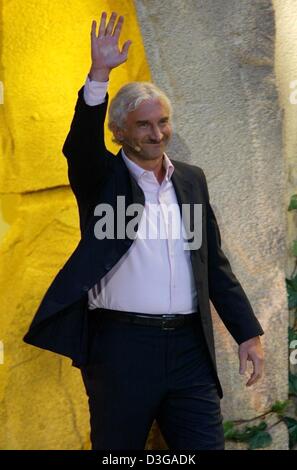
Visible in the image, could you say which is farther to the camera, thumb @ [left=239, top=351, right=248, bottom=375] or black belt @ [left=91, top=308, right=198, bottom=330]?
thumb @ [left=239, top=351, right=248, bottom=375]

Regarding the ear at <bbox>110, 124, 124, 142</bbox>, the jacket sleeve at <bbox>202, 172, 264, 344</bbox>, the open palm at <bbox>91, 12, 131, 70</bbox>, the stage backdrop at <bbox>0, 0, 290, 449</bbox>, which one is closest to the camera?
the open palm at <bbox>91, 12, 131, 70</bbox>

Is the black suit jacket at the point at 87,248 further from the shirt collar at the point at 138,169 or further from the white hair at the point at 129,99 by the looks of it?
the white hair at the point at 129,99

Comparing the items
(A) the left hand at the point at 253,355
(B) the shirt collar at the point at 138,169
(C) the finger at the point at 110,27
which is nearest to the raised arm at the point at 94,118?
(C) the finger at the point at 110,27

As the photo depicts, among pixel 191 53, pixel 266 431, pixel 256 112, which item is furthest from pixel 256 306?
pixel 191 53

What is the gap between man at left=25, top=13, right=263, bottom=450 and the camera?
2807 mm

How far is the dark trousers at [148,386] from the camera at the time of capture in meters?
2.82

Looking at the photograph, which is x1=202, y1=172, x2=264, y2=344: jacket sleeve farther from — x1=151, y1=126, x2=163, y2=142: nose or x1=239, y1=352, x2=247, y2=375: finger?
x1=151, y1=126, x2=163, y2=142: nose

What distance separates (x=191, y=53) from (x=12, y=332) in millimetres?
1276

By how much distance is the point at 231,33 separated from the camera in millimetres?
3617

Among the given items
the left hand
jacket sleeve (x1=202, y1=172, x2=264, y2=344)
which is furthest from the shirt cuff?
the left hand

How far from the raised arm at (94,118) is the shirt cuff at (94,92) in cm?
1

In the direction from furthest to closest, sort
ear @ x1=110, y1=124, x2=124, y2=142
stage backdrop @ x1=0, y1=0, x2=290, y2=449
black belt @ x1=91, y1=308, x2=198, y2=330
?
1. stage backdrop @ x1=0, y1=0, x2=290, y2=449
2. ear @ x1=110, y1=124, x2=124, y2=142
3. black belt @ x1=91, y1=308, x2=198, y2=330

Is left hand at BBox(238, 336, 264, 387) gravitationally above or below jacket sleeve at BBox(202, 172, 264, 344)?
below

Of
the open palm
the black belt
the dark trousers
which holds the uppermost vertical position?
the open palm
